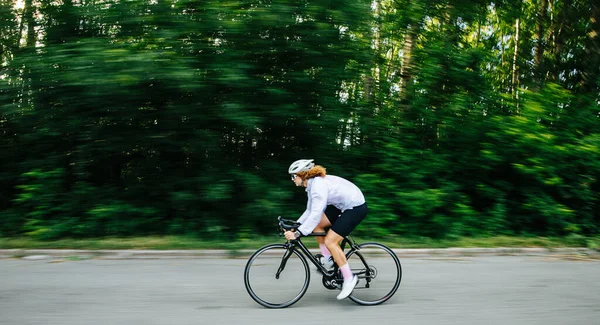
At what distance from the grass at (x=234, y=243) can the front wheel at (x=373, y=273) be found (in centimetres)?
327

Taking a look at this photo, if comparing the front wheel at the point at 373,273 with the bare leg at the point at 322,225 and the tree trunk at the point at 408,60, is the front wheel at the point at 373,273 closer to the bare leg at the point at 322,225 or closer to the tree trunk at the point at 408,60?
the bare leg at the point at 322,225

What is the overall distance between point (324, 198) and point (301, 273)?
3.29 ft

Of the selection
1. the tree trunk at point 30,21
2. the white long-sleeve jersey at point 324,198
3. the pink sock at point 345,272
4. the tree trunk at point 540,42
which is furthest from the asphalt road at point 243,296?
the tree trunk at point 540,42

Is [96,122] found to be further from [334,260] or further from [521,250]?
[521,250]

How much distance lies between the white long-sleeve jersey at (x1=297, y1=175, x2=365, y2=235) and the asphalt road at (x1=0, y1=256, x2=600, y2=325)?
108 cm

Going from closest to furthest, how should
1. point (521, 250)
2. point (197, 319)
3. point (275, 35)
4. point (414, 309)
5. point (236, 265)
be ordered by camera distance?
point (197, 319) < point (414, 309) < point (236, 265) < point (521, 250) < point (275, 35)

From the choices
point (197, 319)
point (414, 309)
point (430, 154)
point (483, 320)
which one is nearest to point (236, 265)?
point (197, 319)

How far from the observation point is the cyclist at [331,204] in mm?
5469

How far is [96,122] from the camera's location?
10.7 m

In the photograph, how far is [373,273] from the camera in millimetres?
5820

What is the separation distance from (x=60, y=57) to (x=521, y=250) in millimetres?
10127

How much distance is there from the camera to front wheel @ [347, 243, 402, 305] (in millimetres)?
5859

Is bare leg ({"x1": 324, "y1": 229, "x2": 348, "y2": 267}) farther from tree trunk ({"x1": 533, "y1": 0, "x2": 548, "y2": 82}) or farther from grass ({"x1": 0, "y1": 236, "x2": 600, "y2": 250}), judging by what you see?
tree trunk ({"x1": 533, "y1": 0, "x2": 548, "y2": 82})

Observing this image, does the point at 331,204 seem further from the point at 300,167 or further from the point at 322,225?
the point at 300,167
